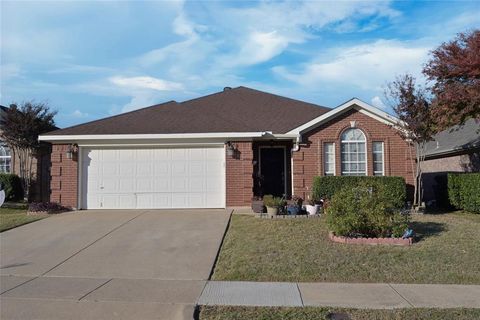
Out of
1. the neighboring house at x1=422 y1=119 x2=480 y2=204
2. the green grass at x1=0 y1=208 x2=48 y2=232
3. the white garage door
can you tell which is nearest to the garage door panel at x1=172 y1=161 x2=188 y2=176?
the white garage door

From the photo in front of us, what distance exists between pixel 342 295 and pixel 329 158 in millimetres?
9852

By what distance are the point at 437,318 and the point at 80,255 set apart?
269 inches

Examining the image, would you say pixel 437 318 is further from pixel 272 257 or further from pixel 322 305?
pixel 272 257

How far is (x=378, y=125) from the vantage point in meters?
16.2

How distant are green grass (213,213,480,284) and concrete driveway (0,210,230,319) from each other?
723 millimetres

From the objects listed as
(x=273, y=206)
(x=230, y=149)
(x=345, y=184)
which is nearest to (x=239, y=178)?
(x=230, y=149)

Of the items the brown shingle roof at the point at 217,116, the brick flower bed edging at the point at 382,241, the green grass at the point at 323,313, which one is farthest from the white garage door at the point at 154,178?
the green grass at the point at 323,313

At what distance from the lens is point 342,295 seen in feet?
22.3

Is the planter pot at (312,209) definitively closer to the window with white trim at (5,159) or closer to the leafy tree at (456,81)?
the leafy tree at (456,81)

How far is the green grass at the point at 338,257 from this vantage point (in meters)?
7.84

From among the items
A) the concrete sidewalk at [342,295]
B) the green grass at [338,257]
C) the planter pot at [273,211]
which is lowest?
the concrete sidewalk at [342,295]

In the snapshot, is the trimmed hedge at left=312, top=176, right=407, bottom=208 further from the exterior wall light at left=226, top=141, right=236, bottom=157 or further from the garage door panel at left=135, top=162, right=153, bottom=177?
the garage door panel at left=135, top=162, right=153, bottom=177

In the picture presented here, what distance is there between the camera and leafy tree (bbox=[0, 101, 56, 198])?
65.3 ft

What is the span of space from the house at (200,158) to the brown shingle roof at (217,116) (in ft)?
0.34
